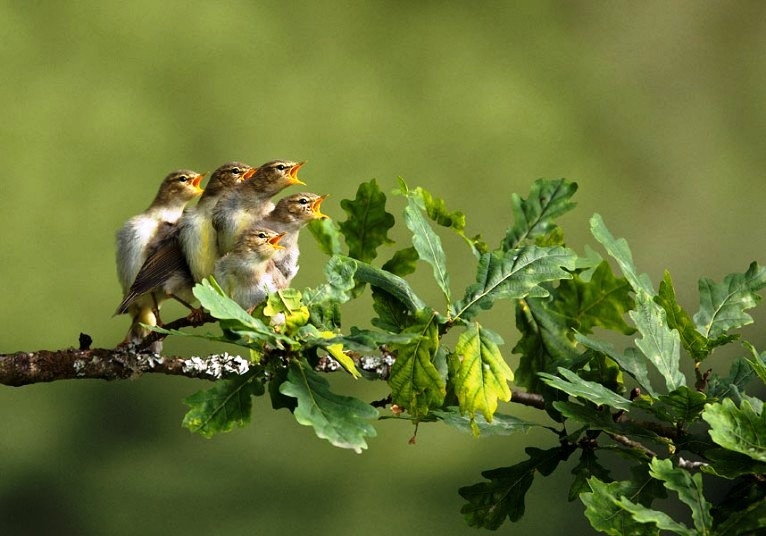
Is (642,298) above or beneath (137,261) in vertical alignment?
beneath

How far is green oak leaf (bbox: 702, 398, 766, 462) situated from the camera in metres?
0.65

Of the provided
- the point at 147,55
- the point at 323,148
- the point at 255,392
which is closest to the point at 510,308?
the point at 323,148

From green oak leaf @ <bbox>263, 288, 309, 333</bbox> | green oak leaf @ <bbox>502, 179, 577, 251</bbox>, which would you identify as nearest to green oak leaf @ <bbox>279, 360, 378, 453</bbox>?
green oak leaf @ <bbox>263, 288, 309, 333</bbox>

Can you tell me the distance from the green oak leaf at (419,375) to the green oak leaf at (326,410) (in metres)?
0.04

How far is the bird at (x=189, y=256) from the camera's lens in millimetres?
729

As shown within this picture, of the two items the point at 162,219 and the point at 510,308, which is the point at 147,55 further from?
the point at 162,219

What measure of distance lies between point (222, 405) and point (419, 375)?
0.37ft

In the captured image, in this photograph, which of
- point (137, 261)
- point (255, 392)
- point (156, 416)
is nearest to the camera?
point (255, 392)

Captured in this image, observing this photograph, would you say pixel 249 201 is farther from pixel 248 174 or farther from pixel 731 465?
pixel 731 465

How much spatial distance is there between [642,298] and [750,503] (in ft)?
0.45

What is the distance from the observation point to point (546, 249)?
2.40ft

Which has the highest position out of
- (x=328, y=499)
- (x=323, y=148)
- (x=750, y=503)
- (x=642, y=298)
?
(x=323, y=148)

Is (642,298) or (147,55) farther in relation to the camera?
(147,55)

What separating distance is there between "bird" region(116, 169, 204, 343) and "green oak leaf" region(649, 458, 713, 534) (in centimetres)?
33
